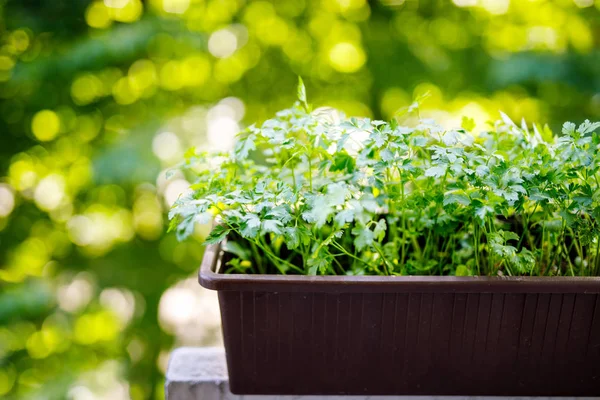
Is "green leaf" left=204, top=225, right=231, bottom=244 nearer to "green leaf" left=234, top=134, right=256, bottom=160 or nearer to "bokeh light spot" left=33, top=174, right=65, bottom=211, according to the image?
"green leaf" left=234, top=134, right=256, bottom=160

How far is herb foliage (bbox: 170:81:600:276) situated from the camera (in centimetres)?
68

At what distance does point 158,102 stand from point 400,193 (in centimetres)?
175

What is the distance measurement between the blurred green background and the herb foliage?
1186mm

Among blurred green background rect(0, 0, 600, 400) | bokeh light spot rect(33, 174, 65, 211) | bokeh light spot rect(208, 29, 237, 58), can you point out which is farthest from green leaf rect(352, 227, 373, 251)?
bokeh light spot rect(33, 174, 65, 211)

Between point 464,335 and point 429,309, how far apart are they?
0.07 m

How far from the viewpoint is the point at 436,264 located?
0.84m

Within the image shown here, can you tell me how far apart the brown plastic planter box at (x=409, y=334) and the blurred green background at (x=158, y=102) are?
1239 mm

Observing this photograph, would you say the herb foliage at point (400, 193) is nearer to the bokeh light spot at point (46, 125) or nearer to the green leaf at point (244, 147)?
the green leaf at point (244, 147)

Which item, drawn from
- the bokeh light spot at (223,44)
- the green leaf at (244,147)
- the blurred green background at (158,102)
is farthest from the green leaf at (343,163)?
the bokeh light spot at (223,44)

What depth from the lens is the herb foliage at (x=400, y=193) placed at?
0.68m

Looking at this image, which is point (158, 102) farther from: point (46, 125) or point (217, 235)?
point (217, 235)

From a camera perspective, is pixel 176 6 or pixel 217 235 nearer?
pixel 217 235

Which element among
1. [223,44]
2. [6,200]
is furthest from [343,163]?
[6,200]

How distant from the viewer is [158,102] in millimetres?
2299
